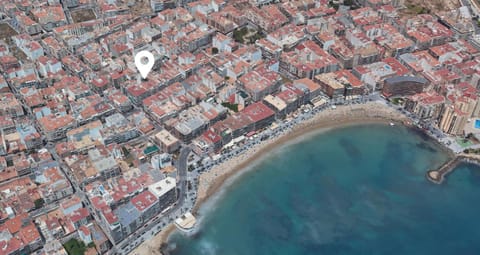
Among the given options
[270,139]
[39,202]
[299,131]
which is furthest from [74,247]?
[299,131]

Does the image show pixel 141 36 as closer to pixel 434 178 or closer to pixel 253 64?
pixel 253 64

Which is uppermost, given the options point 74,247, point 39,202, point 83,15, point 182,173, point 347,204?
point 83,15

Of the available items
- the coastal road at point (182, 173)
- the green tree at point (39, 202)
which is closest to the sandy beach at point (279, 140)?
the coastal road at point (182, 173)

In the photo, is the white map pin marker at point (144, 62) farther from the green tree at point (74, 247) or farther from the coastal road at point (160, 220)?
the green tree at point (74, 247)

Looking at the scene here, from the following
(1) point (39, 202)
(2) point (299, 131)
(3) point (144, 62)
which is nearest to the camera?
(1) point (39, 202)

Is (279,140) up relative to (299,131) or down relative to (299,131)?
up

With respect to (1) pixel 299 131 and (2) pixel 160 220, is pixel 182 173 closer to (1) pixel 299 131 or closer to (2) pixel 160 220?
(2) pixel 160 220

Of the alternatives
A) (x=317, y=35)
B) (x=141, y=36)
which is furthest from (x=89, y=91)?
(x=317, y=35)

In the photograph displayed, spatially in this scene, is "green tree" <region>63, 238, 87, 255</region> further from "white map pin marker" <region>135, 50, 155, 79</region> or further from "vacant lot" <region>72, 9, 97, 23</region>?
"vacant lot" <region>72, 9, 97, 23</region>

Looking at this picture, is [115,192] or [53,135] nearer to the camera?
[115,192]
